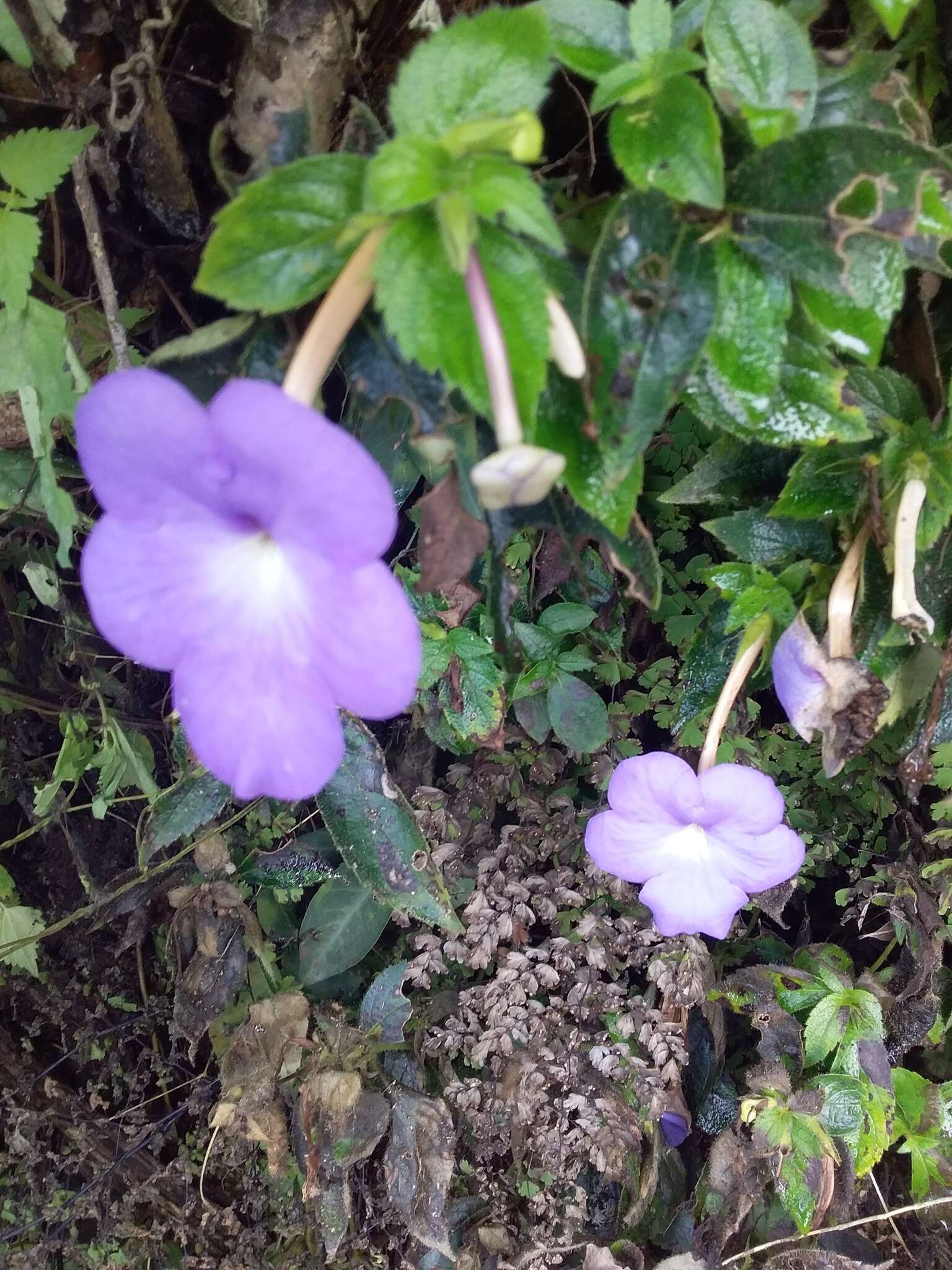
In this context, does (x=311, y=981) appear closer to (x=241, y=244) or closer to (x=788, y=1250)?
(x=788, y=1250)

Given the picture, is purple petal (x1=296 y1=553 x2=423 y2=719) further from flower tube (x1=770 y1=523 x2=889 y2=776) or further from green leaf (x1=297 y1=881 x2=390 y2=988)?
green leaf (x1=297 y1=881 x2=390 y2=988)

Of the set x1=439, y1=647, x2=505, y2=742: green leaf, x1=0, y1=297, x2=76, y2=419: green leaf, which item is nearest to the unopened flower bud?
x1=0, y1=297, x2=76, y2=419: green leaf

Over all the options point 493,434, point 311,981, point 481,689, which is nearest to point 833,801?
point 481,689

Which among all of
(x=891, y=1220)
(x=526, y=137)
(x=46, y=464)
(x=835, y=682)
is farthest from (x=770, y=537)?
(x=891, y=1220)

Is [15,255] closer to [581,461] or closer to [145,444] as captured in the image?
[145,444]

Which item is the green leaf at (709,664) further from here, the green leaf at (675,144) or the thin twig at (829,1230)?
the thin twig at (829,1230)
